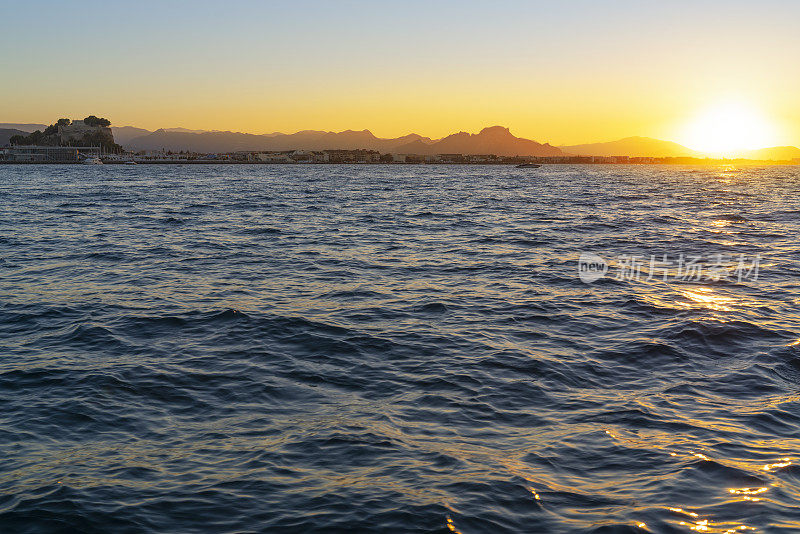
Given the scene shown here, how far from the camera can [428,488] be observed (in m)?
9.36

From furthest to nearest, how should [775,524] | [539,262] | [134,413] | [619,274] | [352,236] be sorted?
[352,236] < [539,262] < [619,274] < [134,413] < [775,524]

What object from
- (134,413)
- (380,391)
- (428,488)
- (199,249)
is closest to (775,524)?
(428,488)

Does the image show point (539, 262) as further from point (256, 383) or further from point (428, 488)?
point (428, 488)

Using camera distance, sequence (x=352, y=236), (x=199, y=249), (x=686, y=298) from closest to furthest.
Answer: (x=686, y=298)
(x=199, y=249)
(x=352, y=236)

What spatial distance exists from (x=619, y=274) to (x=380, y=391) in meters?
17.1

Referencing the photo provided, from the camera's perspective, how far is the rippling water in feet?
29.4

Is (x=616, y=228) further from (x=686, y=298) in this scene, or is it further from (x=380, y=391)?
(x=380, y=391)

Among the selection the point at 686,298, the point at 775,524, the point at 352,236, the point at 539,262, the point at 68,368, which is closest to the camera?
the point at 775,524

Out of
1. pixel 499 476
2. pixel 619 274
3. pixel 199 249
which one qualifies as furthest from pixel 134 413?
pixel 199 249

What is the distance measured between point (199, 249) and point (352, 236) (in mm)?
10008

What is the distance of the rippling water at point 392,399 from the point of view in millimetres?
8953

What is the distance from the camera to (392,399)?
42.4 feet

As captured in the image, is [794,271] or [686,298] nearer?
[686,298]

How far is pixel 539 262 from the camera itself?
30.8 metres
